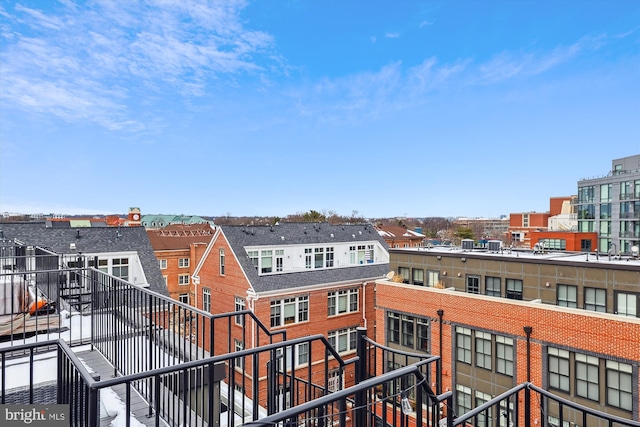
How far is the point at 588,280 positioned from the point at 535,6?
551 inches

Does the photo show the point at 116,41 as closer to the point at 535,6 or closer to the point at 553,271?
the point at 535,6

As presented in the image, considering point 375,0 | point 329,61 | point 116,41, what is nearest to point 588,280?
point 375,0

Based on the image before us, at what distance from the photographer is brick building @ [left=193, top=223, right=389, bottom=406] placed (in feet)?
64.0

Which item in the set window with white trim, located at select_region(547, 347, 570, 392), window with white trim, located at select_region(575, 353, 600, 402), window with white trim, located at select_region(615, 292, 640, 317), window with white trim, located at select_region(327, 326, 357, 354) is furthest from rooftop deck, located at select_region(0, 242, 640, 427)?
window with white trim, located at select_region(327, 326, 357, 354)

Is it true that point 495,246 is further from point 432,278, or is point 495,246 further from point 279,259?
point 279,259

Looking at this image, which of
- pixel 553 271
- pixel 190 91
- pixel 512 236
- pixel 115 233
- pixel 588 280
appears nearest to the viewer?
pixel 588 280

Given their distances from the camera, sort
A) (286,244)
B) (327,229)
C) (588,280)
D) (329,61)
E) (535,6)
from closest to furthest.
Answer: (588,280)
(535,6)
(286,244)
(327,229)
(329,61)

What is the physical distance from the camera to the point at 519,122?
31094 millimetres

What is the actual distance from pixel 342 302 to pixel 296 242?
524cm

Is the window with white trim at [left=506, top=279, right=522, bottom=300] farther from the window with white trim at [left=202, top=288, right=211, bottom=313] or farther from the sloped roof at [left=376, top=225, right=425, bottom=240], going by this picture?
the sloped roof at [left=376, top=225, right=425, bottom=240]

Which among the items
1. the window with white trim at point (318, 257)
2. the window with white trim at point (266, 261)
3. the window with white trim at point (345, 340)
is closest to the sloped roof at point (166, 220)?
the window with white trim at point (318, 257)

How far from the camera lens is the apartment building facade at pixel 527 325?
1171 centimetres

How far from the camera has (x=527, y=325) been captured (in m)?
13.3

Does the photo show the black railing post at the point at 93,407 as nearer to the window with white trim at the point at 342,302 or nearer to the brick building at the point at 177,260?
the window with white trim at the point at 342,302
